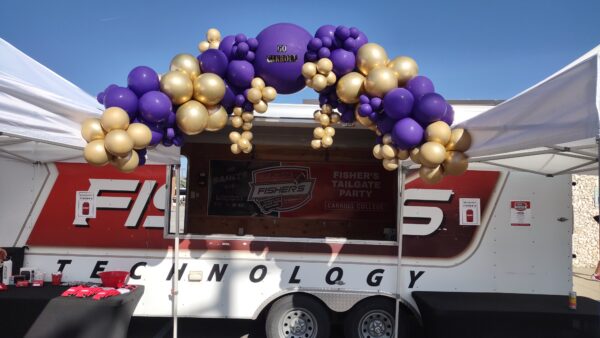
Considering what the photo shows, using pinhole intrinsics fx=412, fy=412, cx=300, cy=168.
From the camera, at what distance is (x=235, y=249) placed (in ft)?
14.4

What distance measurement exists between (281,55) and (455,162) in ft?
4.71

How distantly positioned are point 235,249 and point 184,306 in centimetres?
79

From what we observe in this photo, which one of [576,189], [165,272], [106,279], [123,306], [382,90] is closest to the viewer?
[382,90]

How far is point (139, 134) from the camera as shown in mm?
2721

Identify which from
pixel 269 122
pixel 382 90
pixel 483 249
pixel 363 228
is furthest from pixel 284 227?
pixel 382 90

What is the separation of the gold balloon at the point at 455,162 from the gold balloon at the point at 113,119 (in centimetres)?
215

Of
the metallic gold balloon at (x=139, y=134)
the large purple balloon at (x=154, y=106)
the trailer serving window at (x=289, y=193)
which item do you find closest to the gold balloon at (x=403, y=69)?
the large purple balloon at (x=154, y=106)

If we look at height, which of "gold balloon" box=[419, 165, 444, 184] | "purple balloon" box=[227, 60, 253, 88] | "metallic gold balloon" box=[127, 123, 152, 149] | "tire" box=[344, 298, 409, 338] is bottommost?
"tire" box=[344, 298, 409, 338]

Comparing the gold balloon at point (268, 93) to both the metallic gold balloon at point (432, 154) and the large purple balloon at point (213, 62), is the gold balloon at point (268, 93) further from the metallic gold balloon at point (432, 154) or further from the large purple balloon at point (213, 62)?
the metallic gold balloon at point (432, 154)

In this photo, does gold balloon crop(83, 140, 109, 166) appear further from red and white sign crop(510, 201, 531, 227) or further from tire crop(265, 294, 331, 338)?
red and white sign crop(510, 201, 531, 227)

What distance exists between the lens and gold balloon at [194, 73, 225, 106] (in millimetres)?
2900

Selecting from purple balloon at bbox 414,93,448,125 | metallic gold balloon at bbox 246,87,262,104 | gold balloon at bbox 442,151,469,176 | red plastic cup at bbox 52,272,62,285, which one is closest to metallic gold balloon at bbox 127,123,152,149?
metallic gold balloon at bbox 246,87,262,104

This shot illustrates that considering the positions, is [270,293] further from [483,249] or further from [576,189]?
[576,189]

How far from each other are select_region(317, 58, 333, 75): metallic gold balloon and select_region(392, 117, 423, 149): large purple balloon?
2.06 feet
